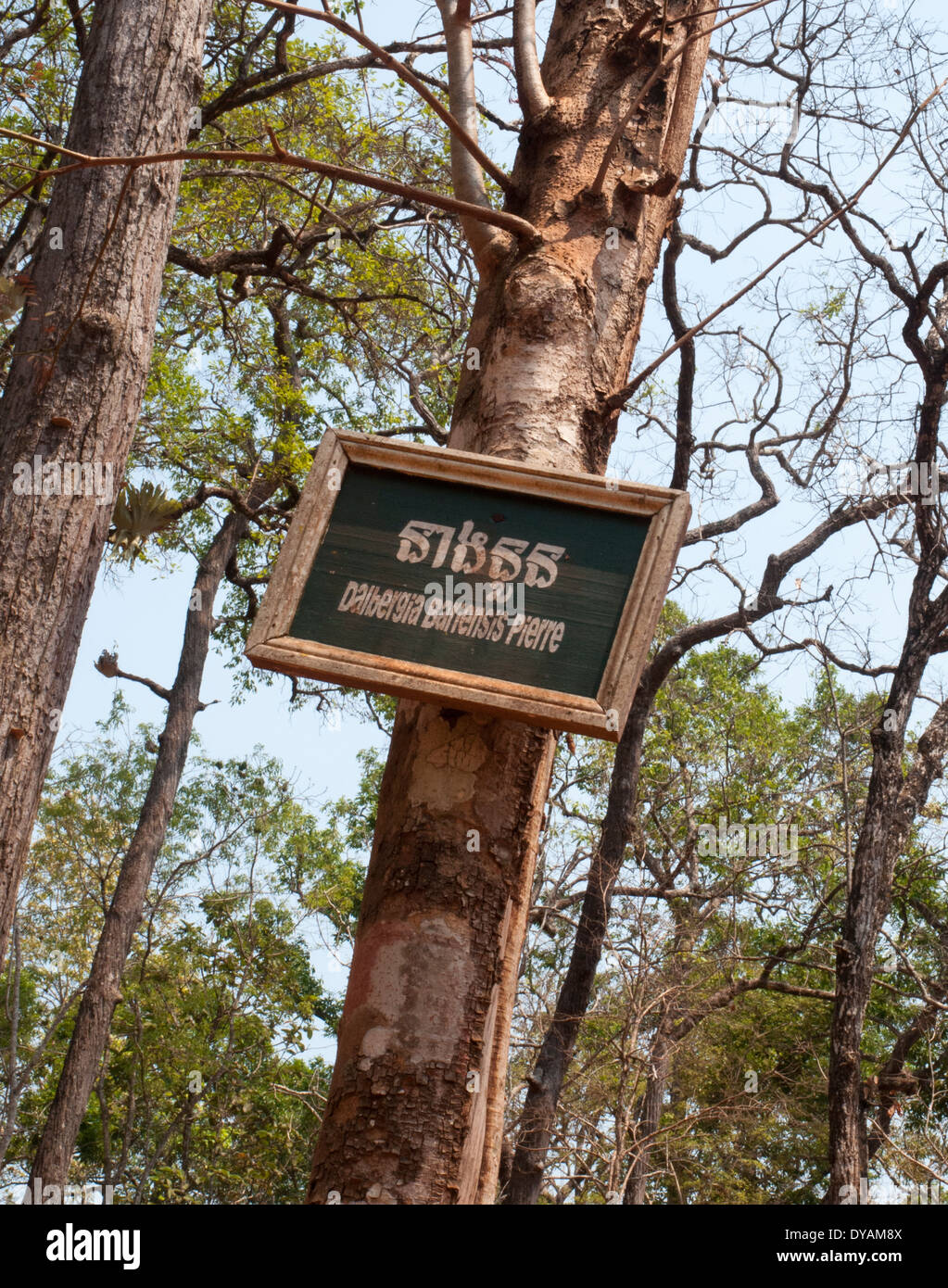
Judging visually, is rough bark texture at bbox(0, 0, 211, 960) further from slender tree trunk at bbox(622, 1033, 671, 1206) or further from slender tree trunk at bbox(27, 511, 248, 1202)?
slender tree trunk at bbox(27, 511, 248, 1202)

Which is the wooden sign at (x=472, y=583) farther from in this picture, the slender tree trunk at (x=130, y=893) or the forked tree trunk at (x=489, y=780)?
the slender tree trunk at (x=130, y=893)

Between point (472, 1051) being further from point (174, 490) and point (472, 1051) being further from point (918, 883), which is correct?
point (918, 883)

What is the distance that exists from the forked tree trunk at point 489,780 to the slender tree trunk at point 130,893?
31.5 ft

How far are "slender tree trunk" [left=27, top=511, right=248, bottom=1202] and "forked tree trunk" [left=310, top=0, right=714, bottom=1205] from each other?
960 cm

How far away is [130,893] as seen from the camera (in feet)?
40.4

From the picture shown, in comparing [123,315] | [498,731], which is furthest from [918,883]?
[498,731]

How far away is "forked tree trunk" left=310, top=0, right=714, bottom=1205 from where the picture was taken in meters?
1.60

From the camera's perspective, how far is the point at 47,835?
17844mm

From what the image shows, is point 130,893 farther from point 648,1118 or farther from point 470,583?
point 470,583

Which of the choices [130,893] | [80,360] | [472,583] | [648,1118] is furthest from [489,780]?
[130,893]

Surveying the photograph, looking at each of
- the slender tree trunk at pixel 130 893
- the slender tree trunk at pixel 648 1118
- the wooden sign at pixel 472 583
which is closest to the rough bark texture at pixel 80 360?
the wooden sign at pixel 472 583

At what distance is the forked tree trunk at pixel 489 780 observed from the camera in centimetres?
160
